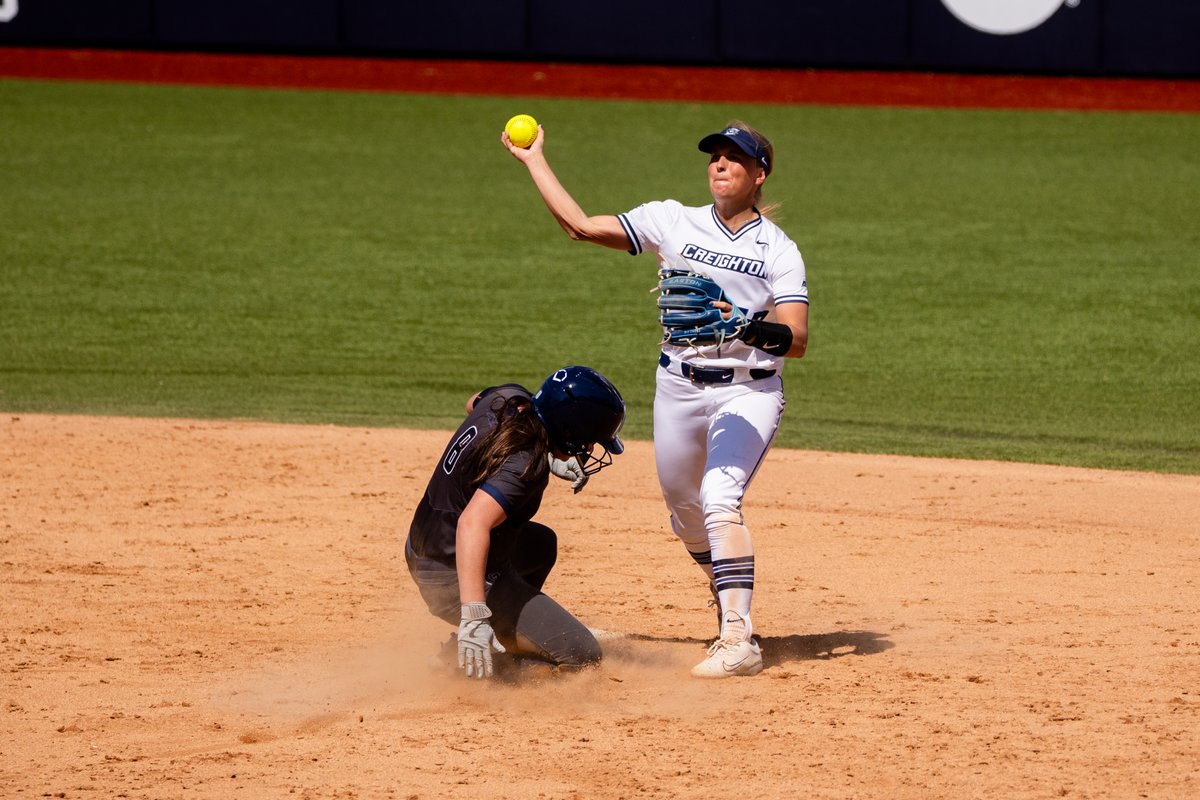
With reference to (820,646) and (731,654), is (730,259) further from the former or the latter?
(820,646)

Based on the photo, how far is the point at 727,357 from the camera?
17.0 feet

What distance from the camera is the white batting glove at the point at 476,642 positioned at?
15.6ft

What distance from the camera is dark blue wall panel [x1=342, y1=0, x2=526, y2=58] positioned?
2030 centimetres

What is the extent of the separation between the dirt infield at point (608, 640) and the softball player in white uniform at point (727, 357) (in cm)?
37

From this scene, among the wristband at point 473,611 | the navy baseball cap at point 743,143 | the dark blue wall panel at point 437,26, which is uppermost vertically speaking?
the dark blue wall panel at point 437,26

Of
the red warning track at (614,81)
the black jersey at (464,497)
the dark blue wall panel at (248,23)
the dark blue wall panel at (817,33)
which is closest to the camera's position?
the black jersey at (464,497)

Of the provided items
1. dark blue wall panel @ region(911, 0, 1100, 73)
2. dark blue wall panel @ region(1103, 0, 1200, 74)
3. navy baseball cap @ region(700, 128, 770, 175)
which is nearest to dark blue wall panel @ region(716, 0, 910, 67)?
dark blue wall panel @ region(911, 0, 1100, 73)

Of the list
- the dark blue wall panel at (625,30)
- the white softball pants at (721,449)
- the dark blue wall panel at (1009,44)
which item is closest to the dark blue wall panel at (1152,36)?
the dark blue wall panel at (1009,44)

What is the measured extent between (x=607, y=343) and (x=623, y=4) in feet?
30.9

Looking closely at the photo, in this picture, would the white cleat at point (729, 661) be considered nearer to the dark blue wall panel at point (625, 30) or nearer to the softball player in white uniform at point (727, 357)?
the softball player in white uniform at point (727, 357)

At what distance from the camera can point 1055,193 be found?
16.9 m

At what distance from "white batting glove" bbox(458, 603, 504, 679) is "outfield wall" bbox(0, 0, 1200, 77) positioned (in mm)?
16041

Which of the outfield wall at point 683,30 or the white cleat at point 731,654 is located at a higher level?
the outfield wall at point 683,30

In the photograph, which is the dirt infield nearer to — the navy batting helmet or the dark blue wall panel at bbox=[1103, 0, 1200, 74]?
the navy batting helmet
